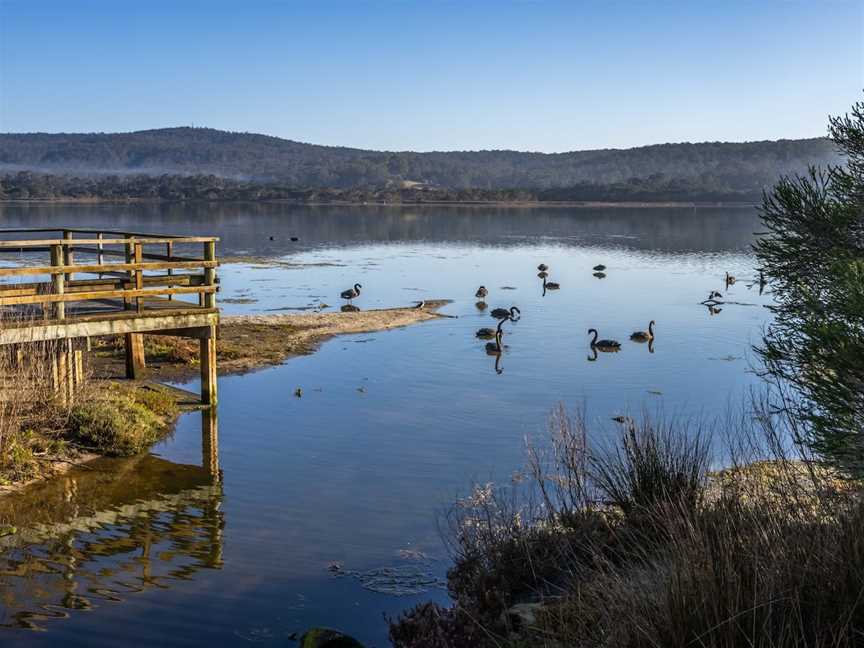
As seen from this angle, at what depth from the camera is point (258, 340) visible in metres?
28.8

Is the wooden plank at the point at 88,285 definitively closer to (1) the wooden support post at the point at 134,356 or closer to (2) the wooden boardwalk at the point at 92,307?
(2) the wooden boardwalk at the point at 92,307

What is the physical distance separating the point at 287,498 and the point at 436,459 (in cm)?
334

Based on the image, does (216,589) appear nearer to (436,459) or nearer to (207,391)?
(436,459)

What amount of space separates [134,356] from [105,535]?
33.0 feet

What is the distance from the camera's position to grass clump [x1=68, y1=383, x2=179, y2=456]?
16.7 m

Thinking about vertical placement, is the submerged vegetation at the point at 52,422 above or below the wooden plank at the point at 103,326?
below

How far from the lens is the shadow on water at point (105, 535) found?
11.2 m

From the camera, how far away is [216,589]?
37.8 feet

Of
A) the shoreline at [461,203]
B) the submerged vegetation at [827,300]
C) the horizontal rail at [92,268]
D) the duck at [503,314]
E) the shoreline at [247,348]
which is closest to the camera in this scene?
the submerged vegetation at [827,300]

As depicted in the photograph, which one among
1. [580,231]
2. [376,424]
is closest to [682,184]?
[580,231]

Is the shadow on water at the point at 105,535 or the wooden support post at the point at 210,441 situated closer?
the shadow on water at the point at 105,535

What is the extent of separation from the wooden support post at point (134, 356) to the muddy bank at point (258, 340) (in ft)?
1.07

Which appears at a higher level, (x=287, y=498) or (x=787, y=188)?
(x=787, y=188)

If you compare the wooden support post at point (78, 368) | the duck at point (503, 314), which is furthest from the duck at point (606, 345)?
the wooden support post at point (78, 368)
